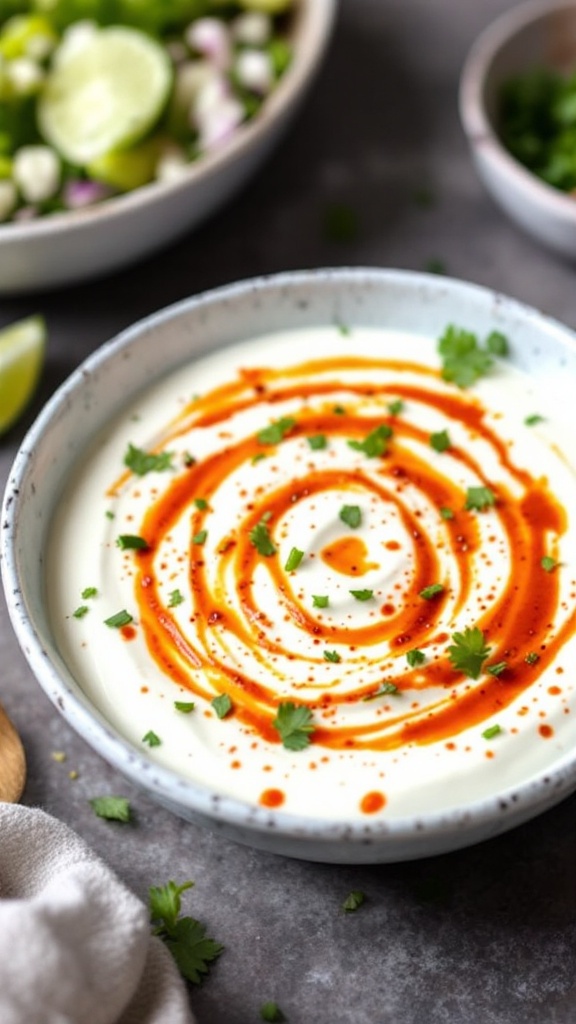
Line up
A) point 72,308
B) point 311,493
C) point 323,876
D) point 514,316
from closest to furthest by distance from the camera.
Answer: point 323,876
point 311,493
point 514,316
point 72,308

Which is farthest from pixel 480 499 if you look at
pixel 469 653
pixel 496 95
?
pixel 496 95

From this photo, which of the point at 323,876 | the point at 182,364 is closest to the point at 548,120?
the point at 182,364

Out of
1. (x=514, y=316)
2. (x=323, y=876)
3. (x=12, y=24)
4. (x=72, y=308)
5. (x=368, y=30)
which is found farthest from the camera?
(x=368, y=30)

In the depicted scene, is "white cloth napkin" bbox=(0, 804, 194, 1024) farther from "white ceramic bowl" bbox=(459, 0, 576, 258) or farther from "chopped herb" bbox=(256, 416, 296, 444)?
"white ceramic bowl" bbox=(459, 0, 576, 258)

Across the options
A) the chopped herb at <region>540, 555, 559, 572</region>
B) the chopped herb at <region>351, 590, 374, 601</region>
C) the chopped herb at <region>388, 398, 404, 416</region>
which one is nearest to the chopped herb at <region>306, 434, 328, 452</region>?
the chopped herb at <region>388, 398, 404, 416</region>

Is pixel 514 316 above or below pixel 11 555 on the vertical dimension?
above

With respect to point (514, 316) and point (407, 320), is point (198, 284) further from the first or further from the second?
point (514, 316)

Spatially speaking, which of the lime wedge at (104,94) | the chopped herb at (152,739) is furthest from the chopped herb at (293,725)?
the lime wedge at (104,94)
